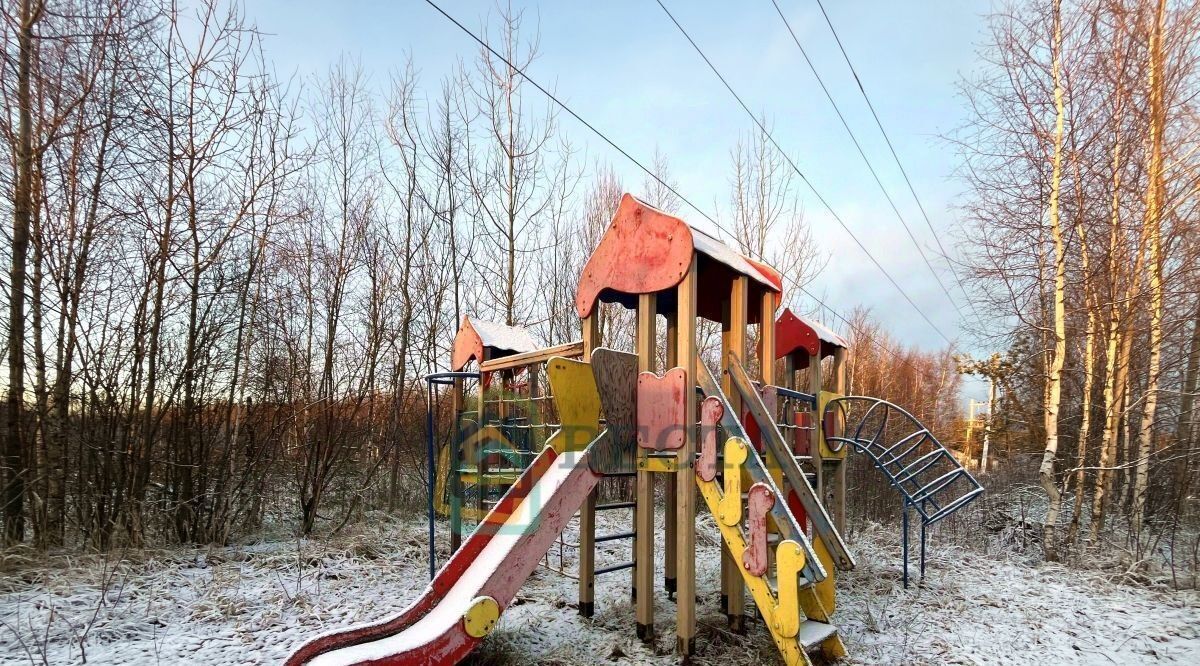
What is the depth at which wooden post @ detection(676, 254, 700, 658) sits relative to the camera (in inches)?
151

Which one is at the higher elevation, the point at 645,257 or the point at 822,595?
the point at 645,257

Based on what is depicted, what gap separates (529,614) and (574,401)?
191 cm

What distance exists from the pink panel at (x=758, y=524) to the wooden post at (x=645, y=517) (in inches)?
33.8

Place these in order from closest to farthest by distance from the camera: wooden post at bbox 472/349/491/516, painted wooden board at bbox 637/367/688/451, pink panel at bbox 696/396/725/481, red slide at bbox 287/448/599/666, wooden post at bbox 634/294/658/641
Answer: red slide at bbox 287/448/599/666 → pink panel at bbox 696/396/725/481 → painted wooden board at bbox 637/367/688/451 → wooden post at bbox 634/294/658/641 → wooden post at bbox 472/349/491/516

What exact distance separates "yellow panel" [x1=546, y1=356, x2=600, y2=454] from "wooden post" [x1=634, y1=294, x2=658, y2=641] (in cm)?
38

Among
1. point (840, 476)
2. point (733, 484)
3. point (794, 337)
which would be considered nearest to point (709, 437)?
point (733, 484)

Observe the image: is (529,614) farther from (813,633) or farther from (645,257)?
(645,257)

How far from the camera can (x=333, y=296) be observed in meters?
8.89

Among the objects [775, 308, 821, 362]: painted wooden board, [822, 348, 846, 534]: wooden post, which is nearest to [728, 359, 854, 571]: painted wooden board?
[775, 308, 821, 362]: painted wooden board

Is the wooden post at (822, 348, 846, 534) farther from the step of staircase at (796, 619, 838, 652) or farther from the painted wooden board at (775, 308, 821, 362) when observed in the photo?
the step of staircase at (796, 619, 838, 652)

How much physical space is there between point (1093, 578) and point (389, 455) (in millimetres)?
8928

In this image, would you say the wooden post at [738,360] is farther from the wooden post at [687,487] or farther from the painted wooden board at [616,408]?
the painted wooden board at [616,408]

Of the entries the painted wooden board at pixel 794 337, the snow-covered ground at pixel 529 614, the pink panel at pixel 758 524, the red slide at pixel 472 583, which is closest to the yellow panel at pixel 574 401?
the red slide at pixel 472 583

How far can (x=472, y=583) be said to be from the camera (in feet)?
10.7
